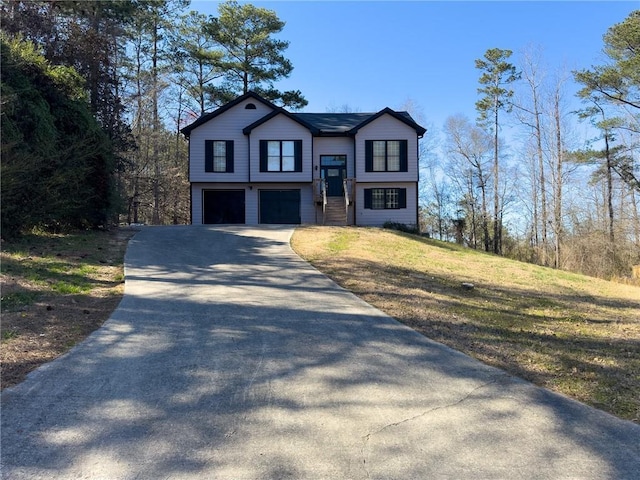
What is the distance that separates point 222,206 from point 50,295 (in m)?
16.3

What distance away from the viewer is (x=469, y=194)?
119ft

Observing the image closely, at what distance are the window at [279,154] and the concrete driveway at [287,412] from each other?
1672 cm

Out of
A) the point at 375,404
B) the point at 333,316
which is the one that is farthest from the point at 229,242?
the point at 375,404

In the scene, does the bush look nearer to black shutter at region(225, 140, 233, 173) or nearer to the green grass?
black shutter at region(225, 140, 233, 173)

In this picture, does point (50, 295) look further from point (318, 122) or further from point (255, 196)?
point (318, 122)

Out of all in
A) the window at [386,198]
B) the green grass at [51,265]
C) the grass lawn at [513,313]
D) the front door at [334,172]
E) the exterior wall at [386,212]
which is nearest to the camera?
the grass lawn at [513,313]

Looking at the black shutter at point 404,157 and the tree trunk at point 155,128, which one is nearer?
the black shutter at point 404,157

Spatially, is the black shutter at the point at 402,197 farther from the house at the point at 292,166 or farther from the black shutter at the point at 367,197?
the black shutter at the point at 367,197

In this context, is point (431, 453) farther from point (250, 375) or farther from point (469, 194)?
point (469, 194)

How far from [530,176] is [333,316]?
30107mm

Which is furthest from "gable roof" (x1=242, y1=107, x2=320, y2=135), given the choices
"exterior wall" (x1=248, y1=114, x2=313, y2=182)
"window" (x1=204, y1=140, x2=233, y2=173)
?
"window" (x1=204, y1=140, x2=233, y2=173)

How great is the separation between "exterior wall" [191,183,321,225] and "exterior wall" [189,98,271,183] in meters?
0.45

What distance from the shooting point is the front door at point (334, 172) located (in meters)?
→ 22.7

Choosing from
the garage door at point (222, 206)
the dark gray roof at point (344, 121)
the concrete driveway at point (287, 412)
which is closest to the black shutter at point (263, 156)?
the garage door at point (222, 206)
